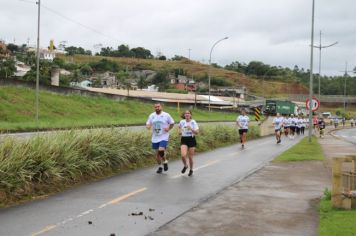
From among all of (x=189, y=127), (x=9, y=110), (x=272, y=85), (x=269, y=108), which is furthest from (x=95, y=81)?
(x=189, y=127)

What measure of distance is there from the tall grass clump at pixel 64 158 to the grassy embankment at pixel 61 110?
47.8ft

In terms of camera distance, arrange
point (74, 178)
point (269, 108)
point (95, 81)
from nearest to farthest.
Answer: point (74, 178) < point (269, 108) < point (95, 81)

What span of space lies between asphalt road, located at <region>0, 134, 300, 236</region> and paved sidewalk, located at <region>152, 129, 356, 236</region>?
35cm

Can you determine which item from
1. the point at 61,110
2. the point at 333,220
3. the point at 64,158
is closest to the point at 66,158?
the point at 64,158

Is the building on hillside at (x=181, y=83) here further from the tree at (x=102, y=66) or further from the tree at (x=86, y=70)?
the tree at (x=86, y=70)

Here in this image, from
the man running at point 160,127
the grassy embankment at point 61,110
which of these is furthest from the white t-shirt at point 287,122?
the man running at point 160,127

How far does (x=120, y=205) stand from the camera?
9258 mm

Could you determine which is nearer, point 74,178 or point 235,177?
point 74,178

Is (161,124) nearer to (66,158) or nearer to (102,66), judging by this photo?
(66,158)

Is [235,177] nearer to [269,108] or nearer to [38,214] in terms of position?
[38,214]

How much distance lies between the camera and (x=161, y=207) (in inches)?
361

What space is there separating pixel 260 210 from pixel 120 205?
2.39 m

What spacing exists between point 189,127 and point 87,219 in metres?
6.09

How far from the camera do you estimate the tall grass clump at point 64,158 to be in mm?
9711
